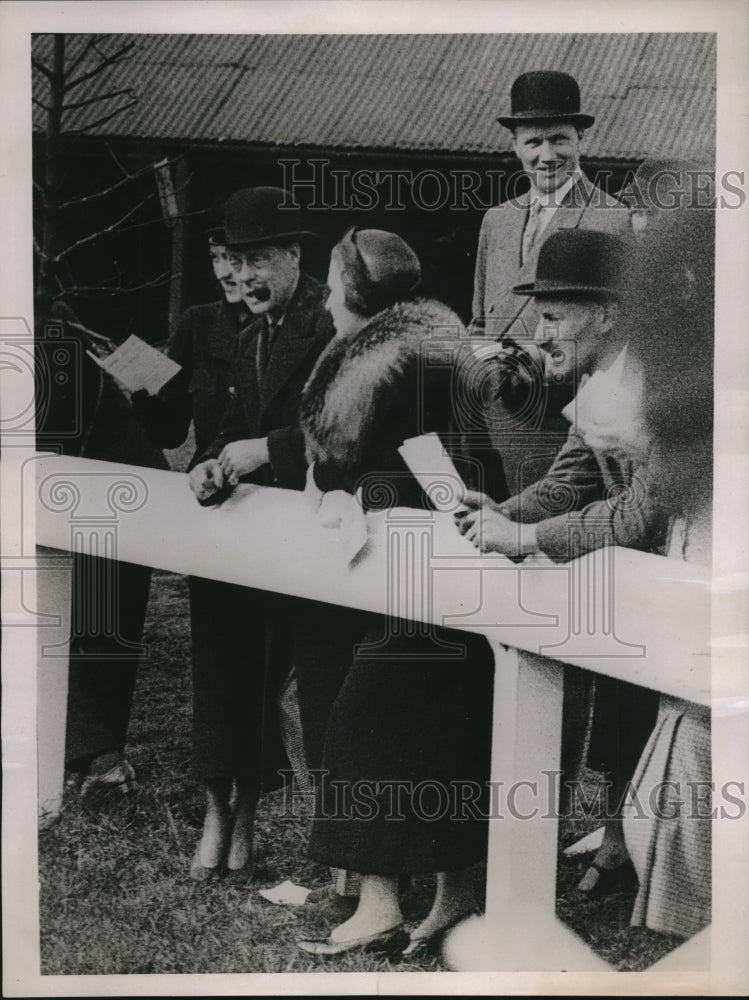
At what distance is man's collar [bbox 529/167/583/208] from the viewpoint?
10.2 ft

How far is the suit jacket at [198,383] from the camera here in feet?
10.5

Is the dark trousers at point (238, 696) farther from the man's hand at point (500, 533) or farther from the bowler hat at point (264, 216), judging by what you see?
the bowler hat at point (264, 216)

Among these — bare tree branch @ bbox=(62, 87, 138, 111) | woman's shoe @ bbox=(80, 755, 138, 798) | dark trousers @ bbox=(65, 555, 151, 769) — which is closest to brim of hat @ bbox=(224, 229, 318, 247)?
bare tree branch @ bbox=(62, 87, 138, 111)

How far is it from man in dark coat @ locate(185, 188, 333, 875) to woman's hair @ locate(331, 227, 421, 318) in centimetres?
10

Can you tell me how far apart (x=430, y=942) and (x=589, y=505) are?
1.28m

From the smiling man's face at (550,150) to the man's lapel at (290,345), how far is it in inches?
27.8

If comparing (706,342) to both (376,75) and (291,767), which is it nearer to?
(376,75)

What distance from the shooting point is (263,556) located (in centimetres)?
319

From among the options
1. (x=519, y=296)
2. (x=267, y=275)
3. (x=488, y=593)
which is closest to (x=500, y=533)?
(x=488, y=593)

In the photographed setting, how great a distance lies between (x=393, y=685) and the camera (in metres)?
3.14

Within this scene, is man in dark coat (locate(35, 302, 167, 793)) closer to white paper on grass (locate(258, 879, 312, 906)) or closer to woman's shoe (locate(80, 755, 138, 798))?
woman's shoe (locate(80, 755, 138, 798))

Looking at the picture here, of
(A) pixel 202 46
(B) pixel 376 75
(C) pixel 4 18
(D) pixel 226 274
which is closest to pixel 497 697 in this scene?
(D) pixel 226 274

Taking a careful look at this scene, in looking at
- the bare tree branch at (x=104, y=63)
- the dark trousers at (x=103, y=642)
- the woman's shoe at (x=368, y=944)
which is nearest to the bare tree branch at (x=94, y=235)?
the bare tree branch at (x=104, y=63)

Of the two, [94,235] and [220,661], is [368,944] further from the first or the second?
[94,235]
